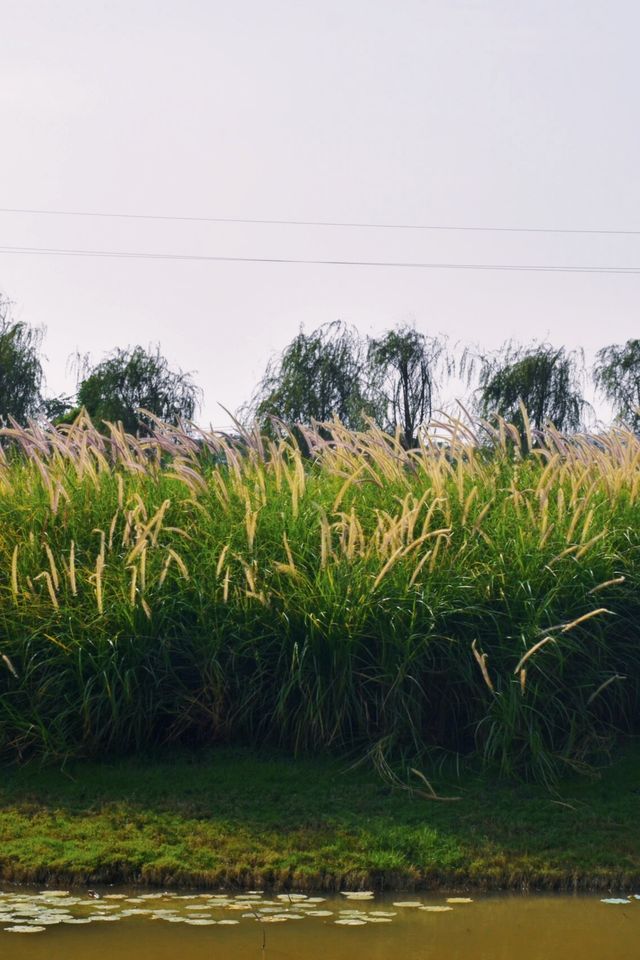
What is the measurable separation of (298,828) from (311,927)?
31.1 inches

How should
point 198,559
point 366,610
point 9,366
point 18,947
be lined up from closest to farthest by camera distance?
point 18,947 < point 366,610 < point 198,559 < point 9,366

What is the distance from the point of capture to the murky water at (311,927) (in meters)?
3.49

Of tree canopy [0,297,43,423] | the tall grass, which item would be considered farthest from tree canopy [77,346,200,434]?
the tall grass

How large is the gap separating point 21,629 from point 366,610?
1.70 metres

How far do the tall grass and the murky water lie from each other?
3.71ft

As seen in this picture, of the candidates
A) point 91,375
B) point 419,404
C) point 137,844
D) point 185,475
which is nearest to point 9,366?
point 91,375

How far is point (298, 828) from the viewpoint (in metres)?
4.48

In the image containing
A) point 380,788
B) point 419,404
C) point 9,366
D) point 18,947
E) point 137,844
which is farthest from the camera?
point 419,404

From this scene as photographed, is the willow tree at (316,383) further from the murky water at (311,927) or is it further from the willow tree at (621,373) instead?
the murky water at (311,927)

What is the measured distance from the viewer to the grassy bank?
4.17m

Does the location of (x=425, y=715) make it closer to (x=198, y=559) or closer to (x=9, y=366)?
(x=198, y=559)

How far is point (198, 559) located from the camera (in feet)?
18.6

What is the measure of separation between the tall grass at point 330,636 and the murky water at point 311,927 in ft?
3.71

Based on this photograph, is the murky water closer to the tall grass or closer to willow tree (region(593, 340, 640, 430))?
the tall grass
